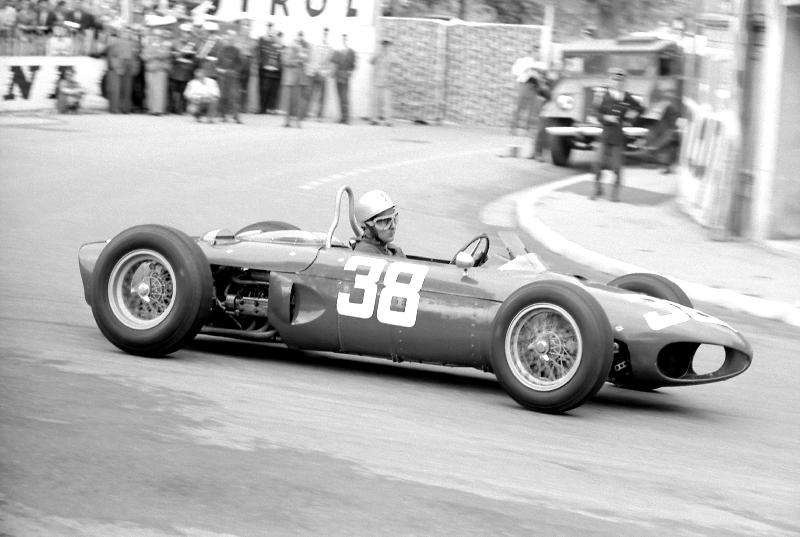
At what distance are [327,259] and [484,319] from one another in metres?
1.07

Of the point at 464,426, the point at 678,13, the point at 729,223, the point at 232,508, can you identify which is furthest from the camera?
the point at 678,13

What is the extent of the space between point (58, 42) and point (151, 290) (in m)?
19.0

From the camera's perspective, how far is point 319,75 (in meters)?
29.4

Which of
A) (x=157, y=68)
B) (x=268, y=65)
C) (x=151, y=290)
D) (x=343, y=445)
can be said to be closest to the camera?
(x=343, y=445)

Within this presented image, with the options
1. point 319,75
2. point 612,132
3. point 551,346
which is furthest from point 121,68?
point 551,346

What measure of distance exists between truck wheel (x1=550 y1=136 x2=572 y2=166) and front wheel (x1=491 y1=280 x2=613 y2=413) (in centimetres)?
1676

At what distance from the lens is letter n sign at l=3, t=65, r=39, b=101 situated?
24484 millimetres

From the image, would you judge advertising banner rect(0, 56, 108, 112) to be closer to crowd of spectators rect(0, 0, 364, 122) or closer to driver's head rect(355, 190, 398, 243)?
crowd of spectators rect(0, 0, 364, 122)

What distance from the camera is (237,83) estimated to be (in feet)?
89.3

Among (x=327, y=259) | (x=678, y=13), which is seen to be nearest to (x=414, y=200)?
(x=327, y=259)

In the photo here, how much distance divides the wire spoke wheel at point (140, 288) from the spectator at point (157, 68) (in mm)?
19473

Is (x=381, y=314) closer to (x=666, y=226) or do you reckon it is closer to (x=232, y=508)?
(x=232, y=508)

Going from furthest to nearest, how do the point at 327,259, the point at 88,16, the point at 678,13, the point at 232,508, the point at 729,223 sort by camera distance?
the point at 678,13
the point at 88,16
the point at 729,223
the point at 327,259
the point at 232,508

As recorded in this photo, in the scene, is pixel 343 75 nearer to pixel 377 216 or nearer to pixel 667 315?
pixel 377 216
